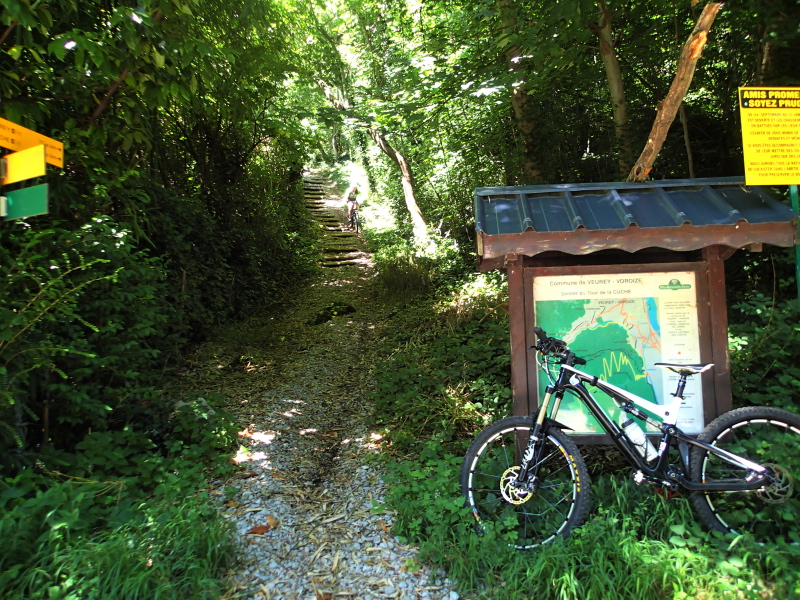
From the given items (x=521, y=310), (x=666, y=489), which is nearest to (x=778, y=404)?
(x=666, y=489)

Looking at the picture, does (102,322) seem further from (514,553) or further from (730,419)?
(730,419)

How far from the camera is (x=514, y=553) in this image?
2.71 m

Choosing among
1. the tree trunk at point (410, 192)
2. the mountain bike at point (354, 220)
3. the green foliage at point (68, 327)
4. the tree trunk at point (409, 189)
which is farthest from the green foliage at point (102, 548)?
the mountain bike at point (354, 220)

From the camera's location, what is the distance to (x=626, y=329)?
129 inches

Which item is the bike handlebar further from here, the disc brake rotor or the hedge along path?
the hedge along path

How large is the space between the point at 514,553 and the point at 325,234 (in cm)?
1340

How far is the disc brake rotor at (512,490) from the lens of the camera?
289 cm

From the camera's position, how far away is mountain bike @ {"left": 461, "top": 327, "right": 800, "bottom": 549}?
2.66 metres

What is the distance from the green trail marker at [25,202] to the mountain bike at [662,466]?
293 centimetres

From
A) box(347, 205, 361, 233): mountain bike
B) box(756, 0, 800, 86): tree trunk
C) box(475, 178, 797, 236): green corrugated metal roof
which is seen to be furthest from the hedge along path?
box(347, 205, 361, 233): mountain bike

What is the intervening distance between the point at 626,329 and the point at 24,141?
3.97 metres

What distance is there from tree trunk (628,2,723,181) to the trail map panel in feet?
5.07

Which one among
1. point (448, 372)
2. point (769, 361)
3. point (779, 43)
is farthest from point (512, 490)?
point (779, 43)

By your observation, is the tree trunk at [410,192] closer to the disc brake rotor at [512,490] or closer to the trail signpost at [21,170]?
the disc brake rotor at [512,490]
